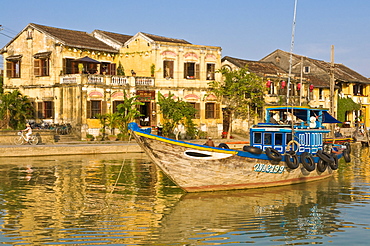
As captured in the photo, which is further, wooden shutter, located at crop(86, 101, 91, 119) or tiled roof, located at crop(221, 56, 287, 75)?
tiled roof, located at crop(221, 56, 287, 75)

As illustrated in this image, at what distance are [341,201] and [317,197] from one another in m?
1.12

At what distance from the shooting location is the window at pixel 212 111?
4525cm

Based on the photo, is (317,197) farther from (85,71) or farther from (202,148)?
(85,71)

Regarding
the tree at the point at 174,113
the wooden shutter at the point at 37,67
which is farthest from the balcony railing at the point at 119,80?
the wooden shutter at the point at 37,67

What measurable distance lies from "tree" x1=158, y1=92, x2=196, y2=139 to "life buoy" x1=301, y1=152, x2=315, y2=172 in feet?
66.3

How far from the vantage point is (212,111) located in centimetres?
4556

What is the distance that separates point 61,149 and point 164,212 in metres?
17.8

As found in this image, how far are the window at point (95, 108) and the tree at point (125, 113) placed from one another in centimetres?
119

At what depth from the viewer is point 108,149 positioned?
3406cm

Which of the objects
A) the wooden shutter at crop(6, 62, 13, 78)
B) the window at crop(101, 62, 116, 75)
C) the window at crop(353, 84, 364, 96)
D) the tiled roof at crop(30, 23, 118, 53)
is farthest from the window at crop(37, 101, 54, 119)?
the window at crop(353, 84, 364, 96)

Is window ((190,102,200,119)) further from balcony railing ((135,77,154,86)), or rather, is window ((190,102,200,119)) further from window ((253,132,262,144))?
window ((253,132,262,144))

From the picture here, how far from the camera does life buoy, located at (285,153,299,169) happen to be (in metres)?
20.6

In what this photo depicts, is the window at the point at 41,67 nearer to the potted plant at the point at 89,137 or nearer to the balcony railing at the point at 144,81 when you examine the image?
the potted plant at the point at 89,137

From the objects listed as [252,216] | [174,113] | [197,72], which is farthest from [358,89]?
[252,216]
